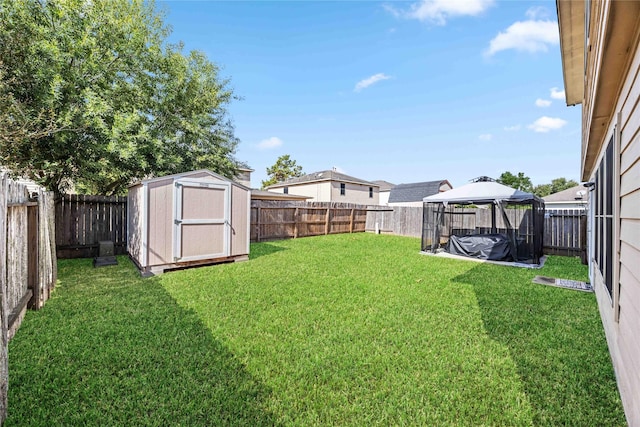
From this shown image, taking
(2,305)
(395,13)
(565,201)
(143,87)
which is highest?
(395,13)

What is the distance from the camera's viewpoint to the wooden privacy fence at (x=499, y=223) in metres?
8.62

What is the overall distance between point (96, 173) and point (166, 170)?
66.0 inches

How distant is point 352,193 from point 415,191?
6724 mm

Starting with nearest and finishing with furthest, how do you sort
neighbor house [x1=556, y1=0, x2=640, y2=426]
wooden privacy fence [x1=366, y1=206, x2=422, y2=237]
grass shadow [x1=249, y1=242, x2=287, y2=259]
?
neighbor house [x1=556, y1=0, x2=640, y2=426] < grass shadow [x1=249, y1=242, x2=287, y2=259] < wooden privacy fence [x1=366, y1=206, x2=422, y2=237]

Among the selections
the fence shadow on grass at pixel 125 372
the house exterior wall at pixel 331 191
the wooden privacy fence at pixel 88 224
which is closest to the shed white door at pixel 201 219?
the fence shadow on grass at pixel 125 372

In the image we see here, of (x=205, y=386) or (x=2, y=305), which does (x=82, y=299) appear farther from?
(x=205, y=386)

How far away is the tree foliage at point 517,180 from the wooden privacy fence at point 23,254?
4302cm

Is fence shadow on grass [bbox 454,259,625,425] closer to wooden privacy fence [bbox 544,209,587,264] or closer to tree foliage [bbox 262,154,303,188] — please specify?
wooden privacy fence [bbox 544,209,587,264]

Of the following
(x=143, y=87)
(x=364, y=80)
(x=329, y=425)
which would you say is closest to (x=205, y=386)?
(x=329, y=425)

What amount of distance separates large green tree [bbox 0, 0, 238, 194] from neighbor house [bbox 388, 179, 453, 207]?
65.6 feet

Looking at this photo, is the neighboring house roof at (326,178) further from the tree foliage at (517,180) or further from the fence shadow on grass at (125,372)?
the tree foliage at (517,180)

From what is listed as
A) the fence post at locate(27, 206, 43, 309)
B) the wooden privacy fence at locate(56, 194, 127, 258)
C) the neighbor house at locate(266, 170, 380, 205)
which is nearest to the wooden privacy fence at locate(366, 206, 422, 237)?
the neighbor house at locate(266, 170, 380, 205)

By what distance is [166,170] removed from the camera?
8.16 meters

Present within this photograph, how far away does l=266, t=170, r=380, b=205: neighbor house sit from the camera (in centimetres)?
2221
